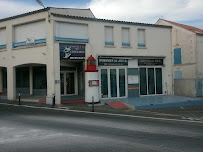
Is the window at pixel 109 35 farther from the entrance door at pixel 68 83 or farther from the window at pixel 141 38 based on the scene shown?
the entrance door at pixel 68 83

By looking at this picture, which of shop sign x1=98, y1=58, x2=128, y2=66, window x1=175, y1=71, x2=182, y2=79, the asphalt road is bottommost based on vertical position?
the asphalt road

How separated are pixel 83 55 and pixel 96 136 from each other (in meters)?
11.0

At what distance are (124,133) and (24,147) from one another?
3383 millimetres

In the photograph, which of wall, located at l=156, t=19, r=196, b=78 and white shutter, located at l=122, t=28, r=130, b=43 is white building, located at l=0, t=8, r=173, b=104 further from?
wall, located at l=156, t=19, r=196, b=78

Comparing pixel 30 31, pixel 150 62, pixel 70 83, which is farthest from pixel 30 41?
pixel 150 62

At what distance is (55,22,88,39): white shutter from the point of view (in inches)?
675

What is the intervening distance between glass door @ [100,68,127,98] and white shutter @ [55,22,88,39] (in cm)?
336

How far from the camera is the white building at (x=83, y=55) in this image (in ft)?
56.0

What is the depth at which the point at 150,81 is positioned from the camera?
21.1 m

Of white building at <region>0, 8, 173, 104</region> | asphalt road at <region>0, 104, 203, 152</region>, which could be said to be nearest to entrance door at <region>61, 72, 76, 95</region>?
white building at <region>0, 8, 173, 104</region>

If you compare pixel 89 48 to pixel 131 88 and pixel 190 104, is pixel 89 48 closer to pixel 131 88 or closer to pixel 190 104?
pixel 131 88

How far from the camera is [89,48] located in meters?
18.1

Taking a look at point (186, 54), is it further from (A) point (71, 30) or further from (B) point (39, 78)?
(B) point (39, 78)

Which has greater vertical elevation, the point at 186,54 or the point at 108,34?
the point at 108,34
